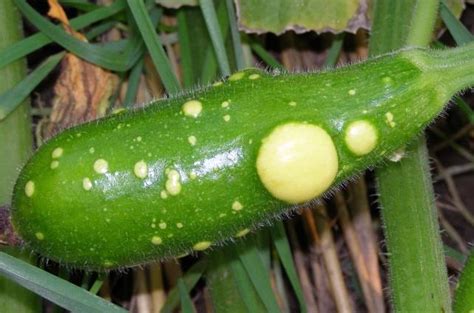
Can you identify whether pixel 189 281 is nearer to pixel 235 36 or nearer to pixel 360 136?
pixel 235 36

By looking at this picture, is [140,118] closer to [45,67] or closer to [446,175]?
[45,67]

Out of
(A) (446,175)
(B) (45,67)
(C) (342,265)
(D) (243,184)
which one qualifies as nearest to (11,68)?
(B) (45,67)

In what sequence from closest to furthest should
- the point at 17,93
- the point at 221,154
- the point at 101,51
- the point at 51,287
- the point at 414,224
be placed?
1. the point at 221,154
2. the point at 51,287
3. the point at 414,224
4. the point at 17,93
5. the point at 101,51

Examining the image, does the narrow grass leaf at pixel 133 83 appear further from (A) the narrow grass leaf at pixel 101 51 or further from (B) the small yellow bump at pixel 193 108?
(B) the small yellow bump at pixel 193 108

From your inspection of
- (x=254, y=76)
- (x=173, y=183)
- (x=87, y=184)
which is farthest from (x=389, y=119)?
(x=87, y=184)

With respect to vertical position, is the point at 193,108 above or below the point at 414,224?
above
